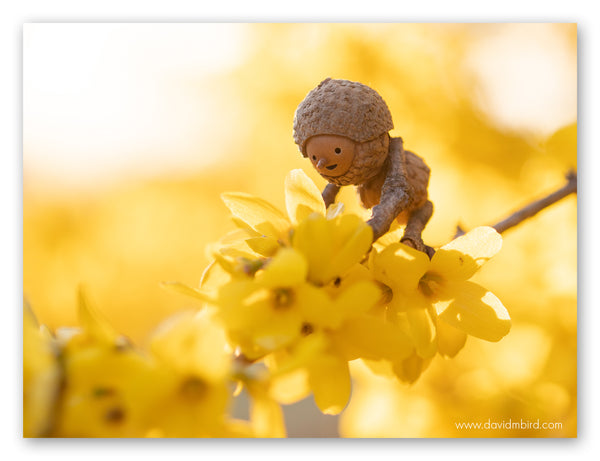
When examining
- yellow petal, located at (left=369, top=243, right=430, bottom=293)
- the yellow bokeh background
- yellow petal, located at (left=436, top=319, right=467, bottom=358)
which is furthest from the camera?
the yellow bokeh background

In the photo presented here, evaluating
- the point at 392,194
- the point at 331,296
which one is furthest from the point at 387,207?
the point at 331,296

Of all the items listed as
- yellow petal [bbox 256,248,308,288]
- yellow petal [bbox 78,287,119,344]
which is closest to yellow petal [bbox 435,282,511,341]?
yellow petal [bbox 256,248,308,288]

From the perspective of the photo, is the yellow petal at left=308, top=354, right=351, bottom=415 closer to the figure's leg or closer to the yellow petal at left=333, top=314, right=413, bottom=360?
the yellow petal at left=333, top=314, right=413, bottom=360

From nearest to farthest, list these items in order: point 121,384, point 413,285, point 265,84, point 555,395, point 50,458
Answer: point 121,384 → point 413,285 → point 50,458 → point 555,395 → point 265,84

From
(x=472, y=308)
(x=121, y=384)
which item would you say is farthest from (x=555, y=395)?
(x=121, y=384)

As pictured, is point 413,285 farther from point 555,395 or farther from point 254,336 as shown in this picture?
point 555,395

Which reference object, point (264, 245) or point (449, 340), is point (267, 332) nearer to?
point (264, 245)
